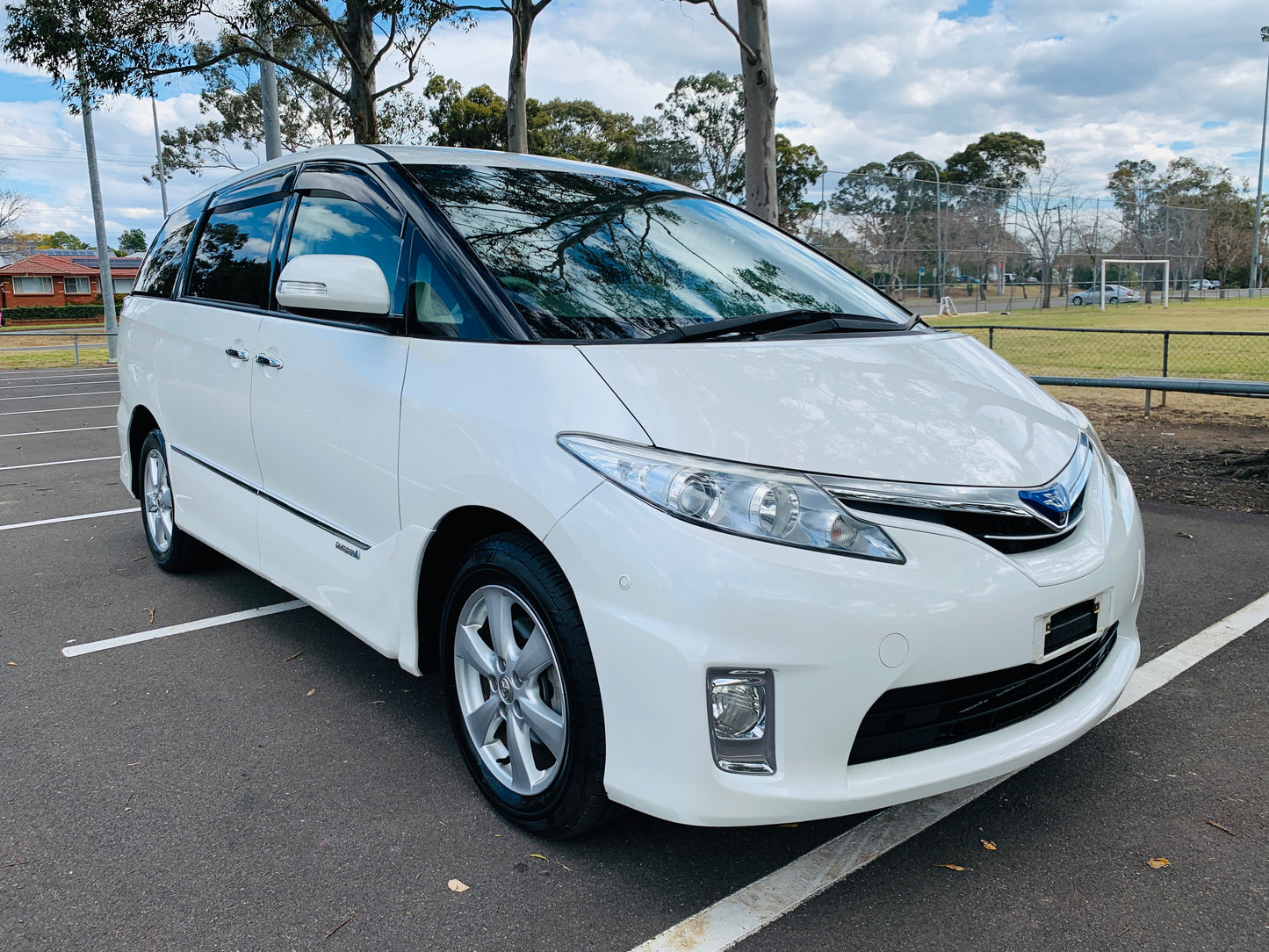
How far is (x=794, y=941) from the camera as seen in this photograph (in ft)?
6.79

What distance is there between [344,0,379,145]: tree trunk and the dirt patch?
11238mm

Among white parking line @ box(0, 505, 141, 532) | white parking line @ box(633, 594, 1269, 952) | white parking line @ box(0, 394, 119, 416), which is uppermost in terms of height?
white parking line @ box(0, 394, 119, 416)

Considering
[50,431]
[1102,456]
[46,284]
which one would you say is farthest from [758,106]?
[46,284]

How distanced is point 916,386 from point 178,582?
3787mm

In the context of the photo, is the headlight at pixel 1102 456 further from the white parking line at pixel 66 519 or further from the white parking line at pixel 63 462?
the white parking line at pixel 63 462

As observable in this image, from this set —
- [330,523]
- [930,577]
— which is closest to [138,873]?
[330,523]

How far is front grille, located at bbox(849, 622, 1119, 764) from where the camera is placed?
205 centimetres

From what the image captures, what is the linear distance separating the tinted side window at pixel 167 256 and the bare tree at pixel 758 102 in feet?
19.6

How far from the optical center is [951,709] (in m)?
2.12

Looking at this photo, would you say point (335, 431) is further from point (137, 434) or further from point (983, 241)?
point (983, 241)

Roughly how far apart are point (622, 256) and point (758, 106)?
294 inches

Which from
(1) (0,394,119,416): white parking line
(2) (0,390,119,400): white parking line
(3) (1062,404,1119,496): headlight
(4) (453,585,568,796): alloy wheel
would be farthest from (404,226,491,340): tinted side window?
(2) (0,390,119,400): white parking line

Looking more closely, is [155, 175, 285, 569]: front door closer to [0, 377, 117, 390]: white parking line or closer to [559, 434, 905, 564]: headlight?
[559, 434, 905, 564]: headlight

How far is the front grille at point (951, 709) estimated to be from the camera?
2.05m
